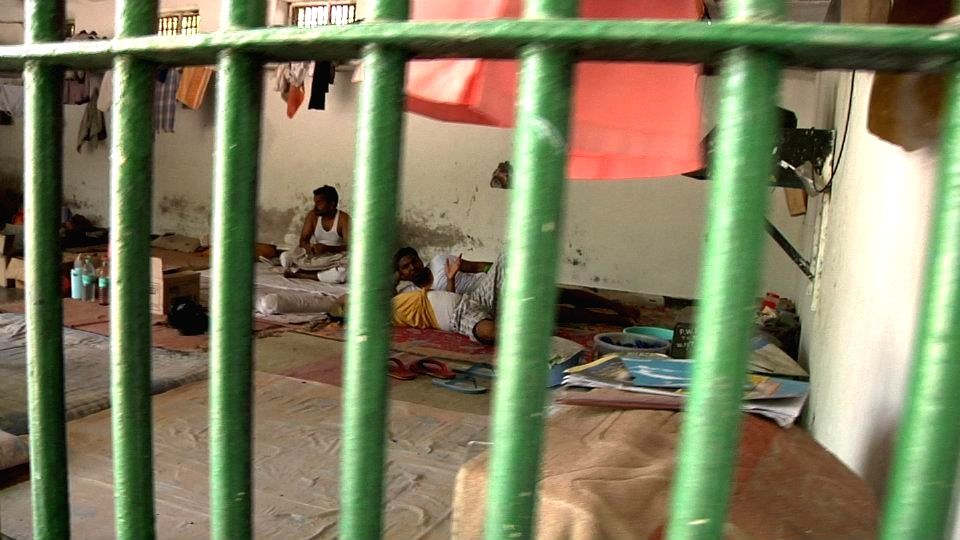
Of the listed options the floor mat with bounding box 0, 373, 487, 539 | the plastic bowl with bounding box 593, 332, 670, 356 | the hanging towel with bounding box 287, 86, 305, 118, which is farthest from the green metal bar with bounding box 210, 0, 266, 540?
the hanging towel with bounding box 287, 86, 305, 118

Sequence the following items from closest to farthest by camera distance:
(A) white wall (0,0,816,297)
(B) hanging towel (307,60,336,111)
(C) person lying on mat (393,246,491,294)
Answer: (B) hanging towel (307,60,336,111), (C) person lying on mat (393,246,491,294), (A) white wall (0,0,816,297)

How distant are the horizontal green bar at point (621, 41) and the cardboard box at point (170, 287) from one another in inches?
160

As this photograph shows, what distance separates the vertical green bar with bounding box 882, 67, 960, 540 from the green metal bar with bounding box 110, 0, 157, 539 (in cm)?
64

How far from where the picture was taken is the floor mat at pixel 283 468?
6.52 ft

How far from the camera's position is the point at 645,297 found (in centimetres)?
588

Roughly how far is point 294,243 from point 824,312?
5617 millimetres

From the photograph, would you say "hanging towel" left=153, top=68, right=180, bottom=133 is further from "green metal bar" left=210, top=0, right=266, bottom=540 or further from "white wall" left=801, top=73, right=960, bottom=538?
"green metal bar" left=210, top=0, right=266, bottom=540

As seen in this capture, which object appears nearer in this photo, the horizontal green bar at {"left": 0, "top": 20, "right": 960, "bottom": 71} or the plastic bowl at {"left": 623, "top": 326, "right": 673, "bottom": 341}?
the horizontal green bar at {"left": 0, "top": 20, "right": 960, "bottom": 71}

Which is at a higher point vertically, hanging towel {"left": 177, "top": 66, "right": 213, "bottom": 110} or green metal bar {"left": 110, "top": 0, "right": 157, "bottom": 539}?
hanging towel {"left": 177, "top": 66, "right": 213, "bottom": 110}

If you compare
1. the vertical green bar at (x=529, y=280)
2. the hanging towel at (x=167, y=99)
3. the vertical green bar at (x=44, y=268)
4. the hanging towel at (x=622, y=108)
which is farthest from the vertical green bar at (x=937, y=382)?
the hanging towel at (x=167, y=99)

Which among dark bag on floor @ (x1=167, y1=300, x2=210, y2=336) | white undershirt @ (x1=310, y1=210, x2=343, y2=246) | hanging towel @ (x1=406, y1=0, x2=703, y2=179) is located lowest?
dark bag on floor @ (x1=167, y1=300, x2=210, y2=336)

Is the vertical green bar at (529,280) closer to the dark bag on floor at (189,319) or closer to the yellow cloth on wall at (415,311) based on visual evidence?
the dark bag on floor at (189,319)

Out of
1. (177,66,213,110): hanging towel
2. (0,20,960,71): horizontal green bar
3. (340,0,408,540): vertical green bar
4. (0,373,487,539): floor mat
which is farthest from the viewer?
(177,66,213,110): hanging towel

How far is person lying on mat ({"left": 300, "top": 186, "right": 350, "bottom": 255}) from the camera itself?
20.1ft
